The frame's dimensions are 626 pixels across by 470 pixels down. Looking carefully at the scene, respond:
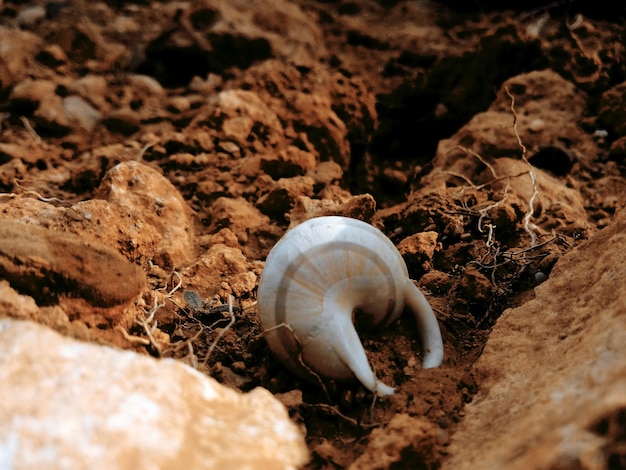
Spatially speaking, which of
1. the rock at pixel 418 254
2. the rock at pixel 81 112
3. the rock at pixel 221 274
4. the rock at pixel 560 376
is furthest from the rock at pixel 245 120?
the rock at pixel 560 376

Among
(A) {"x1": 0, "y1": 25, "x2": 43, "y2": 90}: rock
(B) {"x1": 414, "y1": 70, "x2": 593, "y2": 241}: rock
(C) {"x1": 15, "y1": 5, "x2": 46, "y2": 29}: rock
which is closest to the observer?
(B) {"x1": 414, "y1": 70, "x2": 593, "y2": 241}: rock

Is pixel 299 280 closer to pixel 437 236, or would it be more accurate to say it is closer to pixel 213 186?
pixel 437 236

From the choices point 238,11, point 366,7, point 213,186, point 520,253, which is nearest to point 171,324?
point 213,186

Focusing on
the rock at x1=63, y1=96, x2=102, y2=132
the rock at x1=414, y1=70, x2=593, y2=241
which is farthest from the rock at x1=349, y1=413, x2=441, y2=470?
the rock at x1=63, y1=96, x2=102, y2=132

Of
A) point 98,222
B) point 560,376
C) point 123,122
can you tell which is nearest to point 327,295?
point 560,376

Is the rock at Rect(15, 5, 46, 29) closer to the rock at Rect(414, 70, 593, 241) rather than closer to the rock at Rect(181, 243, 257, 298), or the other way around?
the rock at Rect(181, 243, 257, 298)

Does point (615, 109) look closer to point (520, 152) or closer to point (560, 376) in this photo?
point (520, 152)
